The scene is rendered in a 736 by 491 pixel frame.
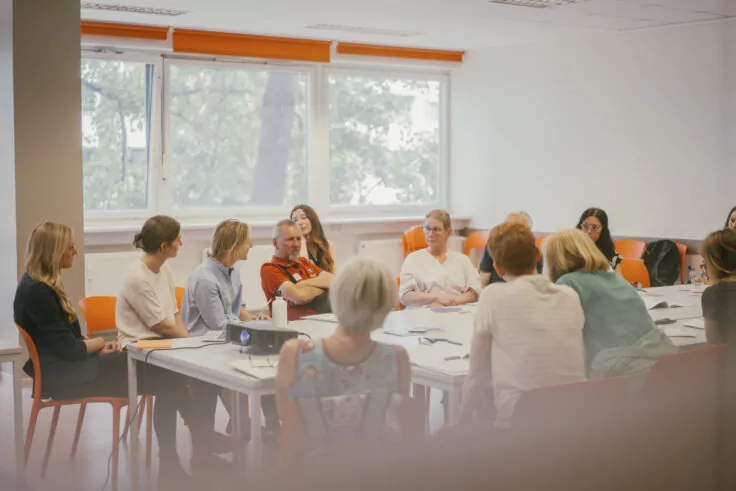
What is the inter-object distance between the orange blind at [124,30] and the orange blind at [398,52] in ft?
4.98

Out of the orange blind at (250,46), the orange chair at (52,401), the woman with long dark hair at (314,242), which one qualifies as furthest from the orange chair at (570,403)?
the orange blind at (250,46)

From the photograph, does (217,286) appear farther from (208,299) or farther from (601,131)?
(601,131)

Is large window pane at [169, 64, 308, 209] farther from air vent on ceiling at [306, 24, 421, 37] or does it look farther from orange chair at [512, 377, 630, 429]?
orange chair at [512, 377, 630, 429]

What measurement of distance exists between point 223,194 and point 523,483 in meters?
5.59

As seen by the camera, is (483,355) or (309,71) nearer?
(483,355)

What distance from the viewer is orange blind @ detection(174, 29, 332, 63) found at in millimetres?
6359

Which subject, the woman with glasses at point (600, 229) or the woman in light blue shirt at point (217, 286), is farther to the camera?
the woman with glasses at point (600, 229)

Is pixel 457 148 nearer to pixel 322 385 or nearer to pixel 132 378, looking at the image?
pixel 132 378

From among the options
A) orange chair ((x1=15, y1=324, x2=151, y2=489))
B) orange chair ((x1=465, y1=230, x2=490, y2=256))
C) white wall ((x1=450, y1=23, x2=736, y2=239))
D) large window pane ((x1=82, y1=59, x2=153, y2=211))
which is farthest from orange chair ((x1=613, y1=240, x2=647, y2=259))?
orange chair ((x1=15, y1=324, x2=151, y2=489))

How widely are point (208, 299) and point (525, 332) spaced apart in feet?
4.99

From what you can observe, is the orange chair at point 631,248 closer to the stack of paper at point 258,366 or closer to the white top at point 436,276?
the white top at point 436,276

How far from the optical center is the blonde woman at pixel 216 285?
3490 mm

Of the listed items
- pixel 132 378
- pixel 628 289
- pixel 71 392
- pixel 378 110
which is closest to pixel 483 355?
pixel 628 289

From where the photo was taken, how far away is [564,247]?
111 inches
